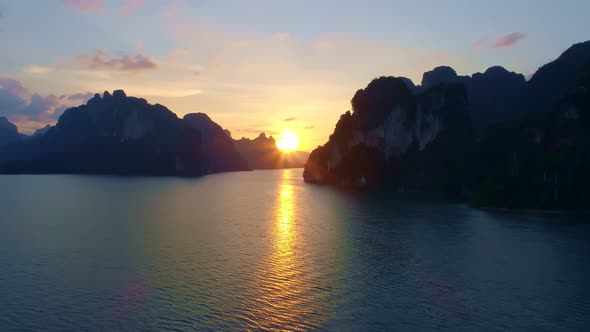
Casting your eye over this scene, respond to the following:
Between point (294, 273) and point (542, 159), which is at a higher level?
point (542, 159)

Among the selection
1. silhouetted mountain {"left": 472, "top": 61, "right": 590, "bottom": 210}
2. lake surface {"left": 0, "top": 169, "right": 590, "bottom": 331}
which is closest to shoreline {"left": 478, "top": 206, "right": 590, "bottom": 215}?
silhouetted mountain {"left": 472, "top": 61, "right": 590, "bottom": 210}

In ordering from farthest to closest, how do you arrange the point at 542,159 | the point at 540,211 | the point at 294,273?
1. the point at 542,159
2. the point at 540,211
3. the point at 294,273

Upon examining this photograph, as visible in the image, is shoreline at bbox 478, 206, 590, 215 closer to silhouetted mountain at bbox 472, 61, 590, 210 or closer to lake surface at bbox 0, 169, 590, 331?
silhouetted mountain at bbox 472, 61, 590, 210

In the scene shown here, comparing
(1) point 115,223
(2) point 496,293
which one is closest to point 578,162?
(2) point 496,293

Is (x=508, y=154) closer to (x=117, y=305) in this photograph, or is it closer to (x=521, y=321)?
(x=521, y=321)

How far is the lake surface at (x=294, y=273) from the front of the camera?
40219 mm

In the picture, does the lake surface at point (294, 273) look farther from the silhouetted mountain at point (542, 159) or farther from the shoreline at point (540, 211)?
the silhouetted mountain at point (542, 159)

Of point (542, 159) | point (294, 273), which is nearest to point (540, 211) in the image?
point (542, 159)

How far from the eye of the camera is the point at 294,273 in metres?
55.4

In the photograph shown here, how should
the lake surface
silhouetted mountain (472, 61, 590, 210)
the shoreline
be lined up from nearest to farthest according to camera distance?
the lake surface → the shoreline → silhouetted mountain (472, 61, 590, 210)

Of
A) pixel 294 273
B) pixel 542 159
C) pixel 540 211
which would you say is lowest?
pixel 294 273

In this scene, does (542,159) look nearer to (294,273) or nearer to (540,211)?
(540,211)

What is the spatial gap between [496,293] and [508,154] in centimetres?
11322

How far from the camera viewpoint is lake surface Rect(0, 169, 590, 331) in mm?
40219
